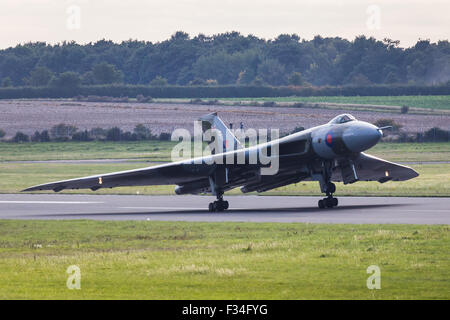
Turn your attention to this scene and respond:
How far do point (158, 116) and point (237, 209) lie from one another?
Answer: 2278 inches

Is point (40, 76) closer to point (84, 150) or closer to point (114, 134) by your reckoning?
point (114, 134)

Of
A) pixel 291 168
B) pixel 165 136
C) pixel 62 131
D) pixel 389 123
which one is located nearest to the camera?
pixel 291 168

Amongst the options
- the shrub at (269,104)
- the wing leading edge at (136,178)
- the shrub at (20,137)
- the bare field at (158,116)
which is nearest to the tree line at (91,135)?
the shrub at (20,137)

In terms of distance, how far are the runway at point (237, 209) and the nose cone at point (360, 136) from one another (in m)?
2.18

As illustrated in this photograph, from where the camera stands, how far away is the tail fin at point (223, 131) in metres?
32.4

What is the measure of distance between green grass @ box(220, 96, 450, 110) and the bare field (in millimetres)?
2386

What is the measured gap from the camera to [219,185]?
1193 inches

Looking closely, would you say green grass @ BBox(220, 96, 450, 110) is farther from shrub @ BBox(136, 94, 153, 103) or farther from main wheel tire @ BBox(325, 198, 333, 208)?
main wheel tire @ BBox(325, 198, 333, 208)

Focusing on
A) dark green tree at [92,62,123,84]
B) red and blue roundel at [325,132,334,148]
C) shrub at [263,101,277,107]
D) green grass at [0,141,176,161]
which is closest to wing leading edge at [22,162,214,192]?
red and blue roundel at [325,132,334,148]

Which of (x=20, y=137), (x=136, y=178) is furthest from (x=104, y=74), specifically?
(x=136, y=178)

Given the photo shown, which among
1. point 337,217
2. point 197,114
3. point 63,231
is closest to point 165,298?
point 63,231

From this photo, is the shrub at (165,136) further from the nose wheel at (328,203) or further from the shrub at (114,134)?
the nose wheel at (328,203)

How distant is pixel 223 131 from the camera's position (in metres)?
32.5

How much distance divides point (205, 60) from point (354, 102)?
185ft
